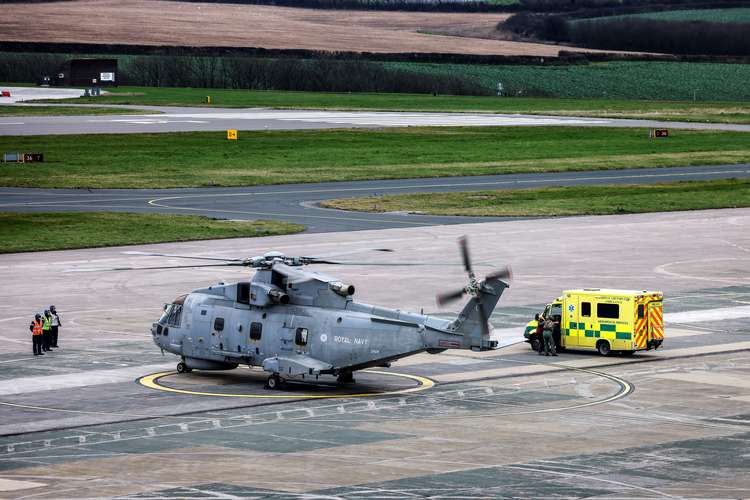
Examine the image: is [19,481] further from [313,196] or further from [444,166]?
[444,166]

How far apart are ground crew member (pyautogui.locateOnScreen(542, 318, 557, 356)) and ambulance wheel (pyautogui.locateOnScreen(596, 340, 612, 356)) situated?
71.6 inches

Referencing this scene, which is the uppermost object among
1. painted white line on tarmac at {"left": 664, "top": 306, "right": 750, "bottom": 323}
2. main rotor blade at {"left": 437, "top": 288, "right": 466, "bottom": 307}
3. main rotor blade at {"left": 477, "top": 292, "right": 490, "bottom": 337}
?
main rotor blade at {"left": 437, "top": 288, "right": 466, "bottom": 307}

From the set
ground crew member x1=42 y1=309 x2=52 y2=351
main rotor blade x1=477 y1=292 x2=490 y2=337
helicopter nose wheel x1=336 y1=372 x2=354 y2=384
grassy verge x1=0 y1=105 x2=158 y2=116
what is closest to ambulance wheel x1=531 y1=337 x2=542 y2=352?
helicopter nose wheel x1=336 y1=372 x2=354 y2=384

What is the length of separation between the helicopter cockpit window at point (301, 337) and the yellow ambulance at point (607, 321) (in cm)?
1094

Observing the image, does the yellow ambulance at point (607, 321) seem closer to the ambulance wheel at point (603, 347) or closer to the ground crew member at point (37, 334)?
the ambulance wheel at point (603, 347)

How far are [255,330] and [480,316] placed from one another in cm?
885

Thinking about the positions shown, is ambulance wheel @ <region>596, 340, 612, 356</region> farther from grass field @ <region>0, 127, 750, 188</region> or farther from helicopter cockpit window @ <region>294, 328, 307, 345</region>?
grass field @ <region>0, 127, 750, 188</region>

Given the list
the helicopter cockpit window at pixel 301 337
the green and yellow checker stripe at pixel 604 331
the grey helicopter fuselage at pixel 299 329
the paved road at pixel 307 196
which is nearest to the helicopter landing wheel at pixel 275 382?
the grey helicopter fuselage at pixel 299 329

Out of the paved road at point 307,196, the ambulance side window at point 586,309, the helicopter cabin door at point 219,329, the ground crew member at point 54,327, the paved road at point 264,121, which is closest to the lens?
the helicopter cabin door at point 219,329

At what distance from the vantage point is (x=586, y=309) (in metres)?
54.3

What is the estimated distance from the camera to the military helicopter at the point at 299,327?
4356 cm

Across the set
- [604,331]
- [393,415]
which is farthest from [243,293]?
[604,331]

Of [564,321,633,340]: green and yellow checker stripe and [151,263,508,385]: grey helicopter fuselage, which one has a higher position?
[151,263,508,385]: grey helicopter fuselage

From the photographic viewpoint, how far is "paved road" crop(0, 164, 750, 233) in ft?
310
